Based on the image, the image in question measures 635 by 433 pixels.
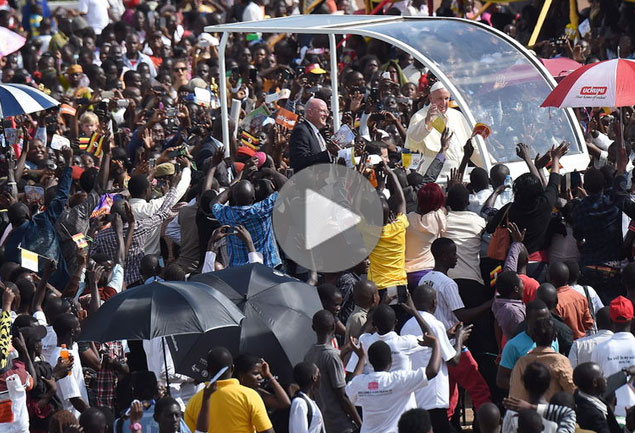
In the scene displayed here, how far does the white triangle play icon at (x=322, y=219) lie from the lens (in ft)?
38.0

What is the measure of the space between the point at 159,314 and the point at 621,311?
2.86 metres

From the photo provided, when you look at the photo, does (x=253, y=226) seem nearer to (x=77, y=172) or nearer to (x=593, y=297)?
(x=593, y=297)

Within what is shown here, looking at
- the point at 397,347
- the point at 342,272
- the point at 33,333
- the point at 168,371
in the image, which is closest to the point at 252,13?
the point at 342,272

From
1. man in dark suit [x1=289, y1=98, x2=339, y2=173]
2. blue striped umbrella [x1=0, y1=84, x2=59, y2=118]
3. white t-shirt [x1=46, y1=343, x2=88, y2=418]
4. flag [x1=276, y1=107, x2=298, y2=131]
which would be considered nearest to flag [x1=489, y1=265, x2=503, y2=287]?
man in dark suit [x1=289, y1=98, x2=339, y2=173]

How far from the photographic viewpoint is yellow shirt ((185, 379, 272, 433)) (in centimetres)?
830

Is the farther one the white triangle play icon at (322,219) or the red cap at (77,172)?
the red cap at (77,172)

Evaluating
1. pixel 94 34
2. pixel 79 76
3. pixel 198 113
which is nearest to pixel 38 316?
pixel 198 113

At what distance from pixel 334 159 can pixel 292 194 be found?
0.95 m

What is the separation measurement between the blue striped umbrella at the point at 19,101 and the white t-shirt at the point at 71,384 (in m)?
3.85

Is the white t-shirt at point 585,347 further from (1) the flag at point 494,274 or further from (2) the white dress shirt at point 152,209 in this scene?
(2) the white dress shirt at point 152,209

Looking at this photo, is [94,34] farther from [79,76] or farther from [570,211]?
[570,211]

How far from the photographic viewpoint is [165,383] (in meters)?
9.79

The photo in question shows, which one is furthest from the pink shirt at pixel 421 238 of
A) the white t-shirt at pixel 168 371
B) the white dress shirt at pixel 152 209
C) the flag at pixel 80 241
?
the flag at pixel 80 241

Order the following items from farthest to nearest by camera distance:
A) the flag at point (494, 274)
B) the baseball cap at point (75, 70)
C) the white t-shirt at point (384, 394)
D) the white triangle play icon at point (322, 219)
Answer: the baseball cap at point (75, 70) → the white triangle play icon at point (322, 219) → the flag at point (494, 274) → the white t-shirt at point (384, 394)
